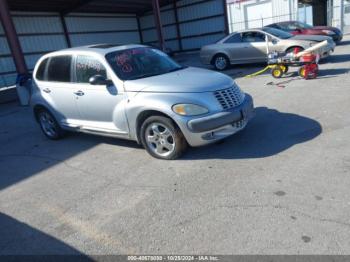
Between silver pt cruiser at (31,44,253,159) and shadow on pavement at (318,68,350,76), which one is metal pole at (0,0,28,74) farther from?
shadow on pavement at (318,68,350,76)

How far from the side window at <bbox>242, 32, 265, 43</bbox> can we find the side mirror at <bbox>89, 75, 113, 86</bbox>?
27.7 ft

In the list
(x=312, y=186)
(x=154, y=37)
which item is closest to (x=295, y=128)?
(x=312, y=186)

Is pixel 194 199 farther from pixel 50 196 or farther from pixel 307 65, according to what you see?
pixel 307 65

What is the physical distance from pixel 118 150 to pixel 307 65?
6180mm

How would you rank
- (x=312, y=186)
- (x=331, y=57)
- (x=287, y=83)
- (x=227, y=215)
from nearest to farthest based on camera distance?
(x=227, y=215), (x=312, y=186), (x=287, y=83), (x=331, y=57)

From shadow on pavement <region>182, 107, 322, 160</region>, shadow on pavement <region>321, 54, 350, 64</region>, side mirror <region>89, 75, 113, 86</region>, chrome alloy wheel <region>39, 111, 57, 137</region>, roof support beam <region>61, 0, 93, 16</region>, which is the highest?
roof support beam <region>61, 0, 93, 16</region>

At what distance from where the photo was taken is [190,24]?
23453 millimetres

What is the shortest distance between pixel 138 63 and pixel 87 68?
0.87 m

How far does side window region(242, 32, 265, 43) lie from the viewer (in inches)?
461

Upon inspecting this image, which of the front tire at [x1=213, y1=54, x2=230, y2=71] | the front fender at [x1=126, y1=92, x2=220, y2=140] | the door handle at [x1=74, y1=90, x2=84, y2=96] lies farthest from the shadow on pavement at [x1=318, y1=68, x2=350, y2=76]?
the door handle at [x1=74, y1=90, x2=84, y2=96]

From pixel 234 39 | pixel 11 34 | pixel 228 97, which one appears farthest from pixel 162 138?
pixel 11 34

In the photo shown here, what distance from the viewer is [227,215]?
3.18 metres

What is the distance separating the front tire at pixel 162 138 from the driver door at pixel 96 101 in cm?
43

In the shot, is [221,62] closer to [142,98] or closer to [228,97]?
[228,97]
